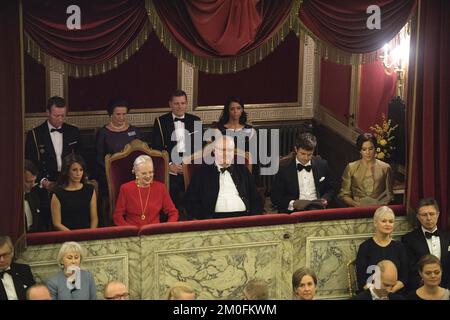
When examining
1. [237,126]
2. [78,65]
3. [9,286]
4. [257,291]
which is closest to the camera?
[257,291]

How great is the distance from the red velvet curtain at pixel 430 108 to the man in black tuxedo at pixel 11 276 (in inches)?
120

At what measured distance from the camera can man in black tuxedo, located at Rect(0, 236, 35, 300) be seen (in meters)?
7.43

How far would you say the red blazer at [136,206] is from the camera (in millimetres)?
8281

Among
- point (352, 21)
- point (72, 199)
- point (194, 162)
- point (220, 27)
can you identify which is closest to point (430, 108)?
point (352, 21)

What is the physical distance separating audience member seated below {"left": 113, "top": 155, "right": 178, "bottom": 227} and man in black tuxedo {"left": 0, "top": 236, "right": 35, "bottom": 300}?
3.10 feet

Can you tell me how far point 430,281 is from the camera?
7707 millimetres

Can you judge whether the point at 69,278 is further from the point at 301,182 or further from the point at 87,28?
the point at 301,182

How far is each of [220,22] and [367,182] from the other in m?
1.82

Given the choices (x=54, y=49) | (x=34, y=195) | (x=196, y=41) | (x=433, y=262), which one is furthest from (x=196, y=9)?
(x=433, y=262)

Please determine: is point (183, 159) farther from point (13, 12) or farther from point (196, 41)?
point (13, 12)

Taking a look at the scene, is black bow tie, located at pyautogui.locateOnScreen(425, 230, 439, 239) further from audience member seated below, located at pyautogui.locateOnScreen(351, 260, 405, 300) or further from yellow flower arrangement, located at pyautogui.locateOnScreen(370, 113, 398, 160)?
yellow flower arrangement, located at pyautogui.locateOnScreen(370, 113, 398, 160)

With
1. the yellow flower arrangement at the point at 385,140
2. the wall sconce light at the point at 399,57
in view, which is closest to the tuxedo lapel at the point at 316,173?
the yellow flower arrangement at the point at 385,140

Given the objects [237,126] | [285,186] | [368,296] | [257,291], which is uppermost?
[237,126]

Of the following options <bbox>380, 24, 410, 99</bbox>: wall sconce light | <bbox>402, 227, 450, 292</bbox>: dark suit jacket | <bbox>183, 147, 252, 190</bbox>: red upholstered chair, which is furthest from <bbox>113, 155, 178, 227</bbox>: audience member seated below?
<bbox>380, 24, 410, 99</bbox>: wall sconce light
